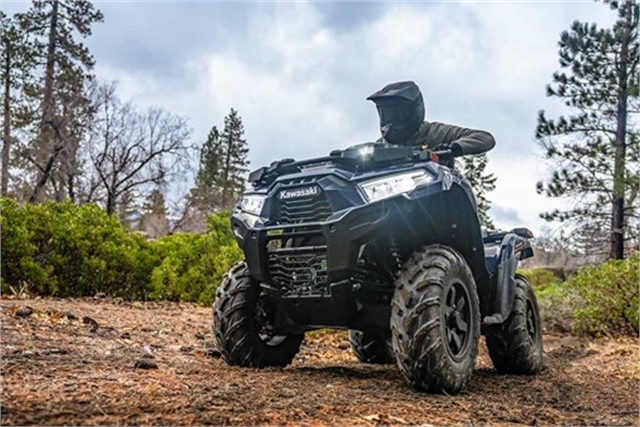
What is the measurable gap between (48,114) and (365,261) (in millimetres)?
25820

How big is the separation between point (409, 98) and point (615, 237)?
1604 cm

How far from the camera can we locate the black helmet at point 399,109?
4.39m

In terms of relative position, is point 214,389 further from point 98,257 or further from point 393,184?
point 98,257

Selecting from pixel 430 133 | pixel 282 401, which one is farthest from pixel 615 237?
pixel 282 401

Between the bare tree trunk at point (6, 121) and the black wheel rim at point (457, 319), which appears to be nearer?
the black wheel rim at point (457, 319)

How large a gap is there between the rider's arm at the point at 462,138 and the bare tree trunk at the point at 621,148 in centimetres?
1468

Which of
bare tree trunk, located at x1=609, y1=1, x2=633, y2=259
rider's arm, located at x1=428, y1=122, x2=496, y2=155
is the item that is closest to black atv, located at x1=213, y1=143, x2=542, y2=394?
rider's arm, located at x1=428, y1=122, x2=496, y2=155

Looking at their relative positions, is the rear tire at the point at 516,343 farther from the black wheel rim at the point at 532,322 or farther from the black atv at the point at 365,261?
the black atv at the point at 365,261

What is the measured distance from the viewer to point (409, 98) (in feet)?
14.4

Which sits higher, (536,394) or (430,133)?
(430,133)

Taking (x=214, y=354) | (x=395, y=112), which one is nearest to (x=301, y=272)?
(x=214, y=354)

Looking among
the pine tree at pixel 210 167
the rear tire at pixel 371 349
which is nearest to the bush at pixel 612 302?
the rear tire at pixel 371 349

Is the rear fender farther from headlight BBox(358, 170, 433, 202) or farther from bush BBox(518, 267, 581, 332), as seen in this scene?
bush BBox(518, 267, 581, 332)

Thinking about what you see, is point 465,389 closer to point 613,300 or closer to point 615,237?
point 613,300
